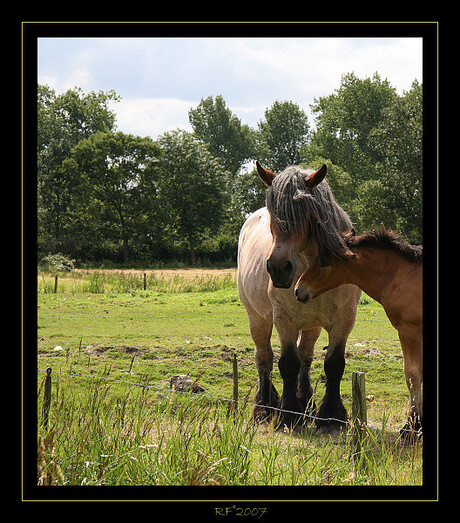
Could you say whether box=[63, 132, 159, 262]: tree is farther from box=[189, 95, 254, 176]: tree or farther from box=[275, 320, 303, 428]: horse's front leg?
box=[275, 320, 303, 428]: horse's front leg

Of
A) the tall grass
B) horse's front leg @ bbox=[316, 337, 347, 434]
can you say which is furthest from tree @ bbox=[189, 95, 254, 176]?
the tall grass

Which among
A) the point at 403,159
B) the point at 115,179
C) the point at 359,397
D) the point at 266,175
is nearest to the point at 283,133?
the point at 403,159

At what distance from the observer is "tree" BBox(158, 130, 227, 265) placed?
27719mm

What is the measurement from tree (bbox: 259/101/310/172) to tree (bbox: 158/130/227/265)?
6.26 m

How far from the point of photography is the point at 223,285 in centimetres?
1991

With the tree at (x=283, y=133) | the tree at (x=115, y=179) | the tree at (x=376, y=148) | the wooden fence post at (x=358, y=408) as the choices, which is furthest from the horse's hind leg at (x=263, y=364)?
the tree at (x=115, y=179)

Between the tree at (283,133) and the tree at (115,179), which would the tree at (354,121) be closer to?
the tree at (283,133)

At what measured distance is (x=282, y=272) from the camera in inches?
190

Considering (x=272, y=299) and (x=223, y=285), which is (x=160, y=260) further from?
(x=272, y=299)

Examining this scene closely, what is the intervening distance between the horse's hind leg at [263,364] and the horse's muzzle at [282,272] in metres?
2.38

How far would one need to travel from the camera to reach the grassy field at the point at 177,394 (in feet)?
12.1

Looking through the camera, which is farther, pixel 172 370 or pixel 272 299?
pixel 172 370
